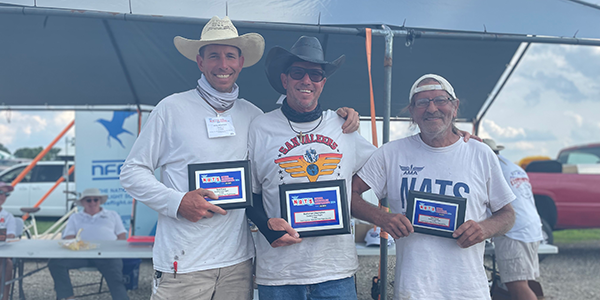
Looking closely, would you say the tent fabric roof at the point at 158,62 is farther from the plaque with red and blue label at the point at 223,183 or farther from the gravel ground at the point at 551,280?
the gravel ground at the point at 551,280

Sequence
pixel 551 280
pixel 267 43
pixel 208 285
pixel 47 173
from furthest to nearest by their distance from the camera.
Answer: pixel 47 173, pixel 551 280, pixel 267 43, pixel 208 285

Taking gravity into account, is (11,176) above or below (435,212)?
below

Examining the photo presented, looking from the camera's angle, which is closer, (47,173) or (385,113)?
(385,113)

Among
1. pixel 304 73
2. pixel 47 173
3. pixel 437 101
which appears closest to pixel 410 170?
pixel 437 101

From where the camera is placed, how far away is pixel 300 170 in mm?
2111

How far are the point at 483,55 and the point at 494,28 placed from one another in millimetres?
1596

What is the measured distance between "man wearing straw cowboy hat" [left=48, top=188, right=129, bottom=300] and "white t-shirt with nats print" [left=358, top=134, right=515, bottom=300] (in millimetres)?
3586

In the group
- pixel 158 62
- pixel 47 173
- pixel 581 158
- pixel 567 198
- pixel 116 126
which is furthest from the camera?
pixel 47 173

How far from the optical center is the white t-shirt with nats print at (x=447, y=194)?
6.48 feet

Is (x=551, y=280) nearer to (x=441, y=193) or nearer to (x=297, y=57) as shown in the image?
(x=441, y=193)

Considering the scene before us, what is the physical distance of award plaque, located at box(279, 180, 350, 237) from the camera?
2.01 m

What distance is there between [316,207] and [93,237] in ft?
14.0

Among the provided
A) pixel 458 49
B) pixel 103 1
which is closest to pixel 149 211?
pixel 103 1

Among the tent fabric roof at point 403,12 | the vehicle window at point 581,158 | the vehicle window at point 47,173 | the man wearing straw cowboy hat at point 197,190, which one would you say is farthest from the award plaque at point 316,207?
the vehicle window at point 47,173
